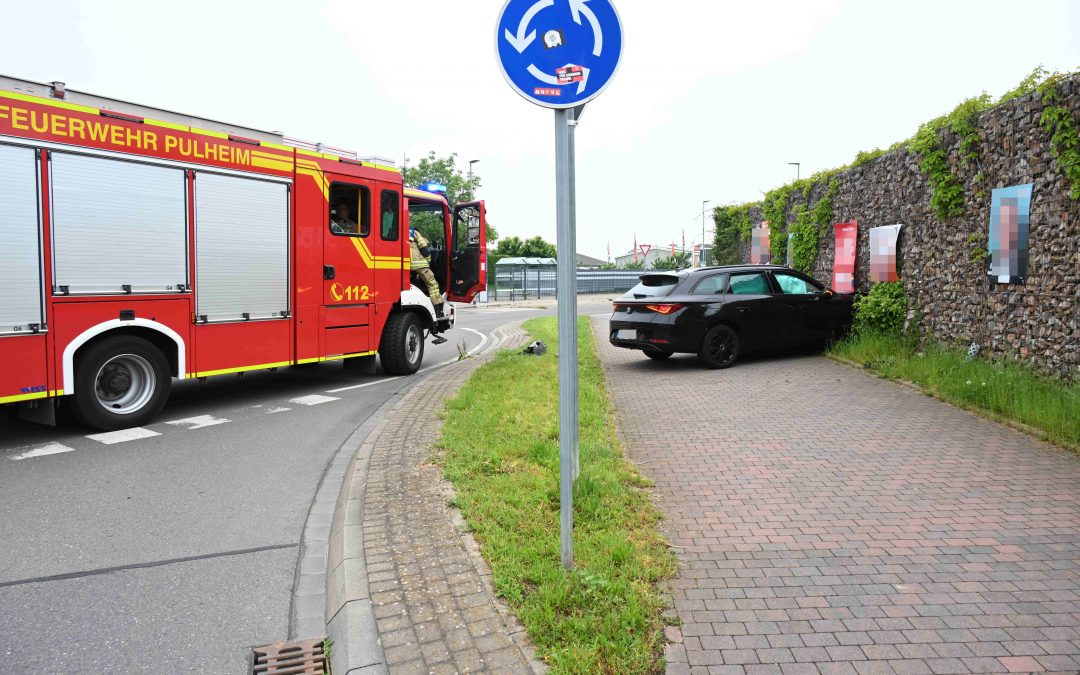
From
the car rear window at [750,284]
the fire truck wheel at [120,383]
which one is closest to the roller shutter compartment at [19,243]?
the fire truck wheel at [120,383]

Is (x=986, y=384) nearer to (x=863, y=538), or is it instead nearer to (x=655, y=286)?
(x=863, y=538)

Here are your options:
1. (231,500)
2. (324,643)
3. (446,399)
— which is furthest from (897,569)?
(446,399)

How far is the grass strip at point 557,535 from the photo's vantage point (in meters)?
2.98

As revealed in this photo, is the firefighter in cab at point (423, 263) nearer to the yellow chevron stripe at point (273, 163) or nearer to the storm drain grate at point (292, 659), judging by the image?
the yellow chevron stripe at point (273, 163)

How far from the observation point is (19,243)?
6320mm

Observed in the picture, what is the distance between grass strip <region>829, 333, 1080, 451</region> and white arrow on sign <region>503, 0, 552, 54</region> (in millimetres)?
5510

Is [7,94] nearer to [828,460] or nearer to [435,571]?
[435,571]

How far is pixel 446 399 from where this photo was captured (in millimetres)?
8484

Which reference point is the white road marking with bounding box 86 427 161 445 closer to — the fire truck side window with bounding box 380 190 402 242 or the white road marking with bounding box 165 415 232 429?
the white road marking with bounding box 165 415 232 429

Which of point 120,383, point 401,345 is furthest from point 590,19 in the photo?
point 401,345

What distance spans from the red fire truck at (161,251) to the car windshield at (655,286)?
12.3ft

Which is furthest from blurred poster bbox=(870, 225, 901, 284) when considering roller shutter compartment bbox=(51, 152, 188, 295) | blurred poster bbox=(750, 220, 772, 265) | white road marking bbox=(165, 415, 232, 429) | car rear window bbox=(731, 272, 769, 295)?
roller shutter compartment bbox=(51, 152, 188, 295)

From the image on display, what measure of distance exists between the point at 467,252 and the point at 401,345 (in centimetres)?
226

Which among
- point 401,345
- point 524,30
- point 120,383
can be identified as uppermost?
point 524,30
